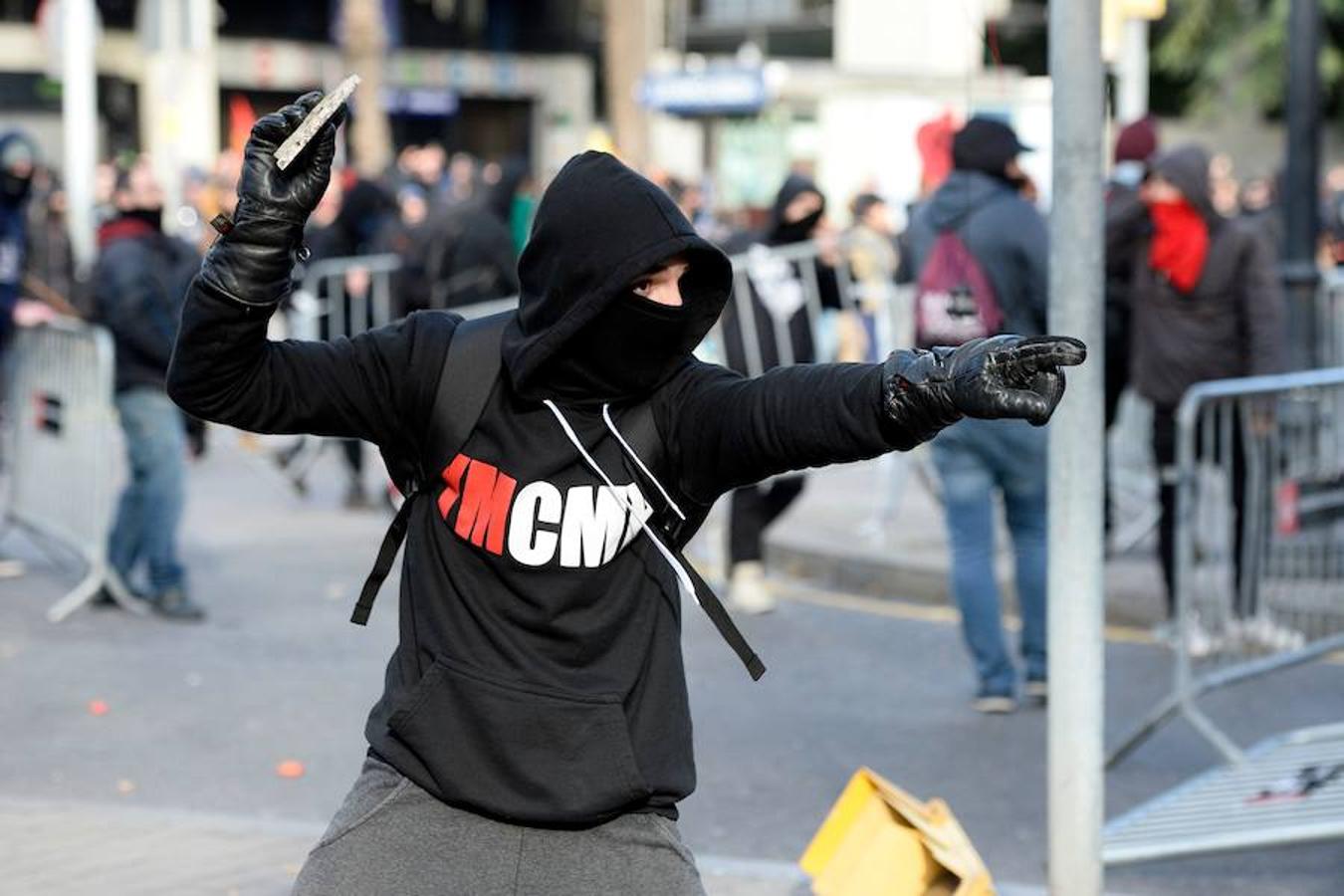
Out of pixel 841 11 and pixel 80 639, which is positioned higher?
pixel 841 11

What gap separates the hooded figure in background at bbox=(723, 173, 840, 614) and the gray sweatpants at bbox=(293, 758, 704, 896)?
5725mm

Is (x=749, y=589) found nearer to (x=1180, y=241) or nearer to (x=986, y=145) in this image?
(x=1180, y=241)

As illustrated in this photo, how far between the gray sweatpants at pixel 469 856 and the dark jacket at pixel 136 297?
5882mm

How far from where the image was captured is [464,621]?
3.29m

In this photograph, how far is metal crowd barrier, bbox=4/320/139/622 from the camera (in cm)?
912

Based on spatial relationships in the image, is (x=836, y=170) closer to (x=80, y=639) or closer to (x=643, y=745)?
(x=80, y=639)

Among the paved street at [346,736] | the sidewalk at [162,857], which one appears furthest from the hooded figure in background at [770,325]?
the sidewalk at [162,857]

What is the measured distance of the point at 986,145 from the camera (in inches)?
292

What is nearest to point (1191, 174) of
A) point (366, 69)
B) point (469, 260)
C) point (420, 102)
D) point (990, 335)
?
point (990, 335)

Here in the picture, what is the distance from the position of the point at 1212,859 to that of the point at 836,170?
26.8 m

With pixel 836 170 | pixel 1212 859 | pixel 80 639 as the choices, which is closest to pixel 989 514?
pixel 1212 859

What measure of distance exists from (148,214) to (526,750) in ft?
21.1

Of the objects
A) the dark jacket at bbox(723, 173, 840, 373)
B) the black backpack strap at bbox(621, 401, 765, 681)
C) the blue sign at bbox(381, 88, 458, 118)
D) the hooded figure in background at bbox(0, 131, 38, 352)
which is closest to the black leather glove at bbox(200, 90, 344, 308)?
the black backpack strap at bbox(621, 401, 765, 681)

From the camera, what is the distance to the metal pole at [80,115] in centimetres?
1557
